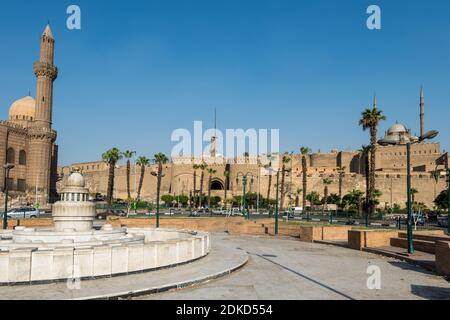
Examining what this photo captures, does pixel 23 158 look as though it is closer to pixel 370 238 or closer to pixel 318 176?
pixel 370 238

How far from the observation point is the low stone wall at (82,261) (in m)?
9.86

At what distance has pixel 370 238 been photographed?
64.9ft

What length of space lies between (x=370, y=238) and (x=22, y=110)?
72.0 metres

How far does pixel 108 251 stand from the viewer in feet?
36.2

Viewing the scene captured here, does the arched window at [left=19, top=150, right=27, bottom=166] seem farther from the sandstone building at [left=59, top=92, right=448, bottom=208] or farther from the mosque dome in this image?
the sandstone building at [left=59, top=92, right=448, bottom=208]

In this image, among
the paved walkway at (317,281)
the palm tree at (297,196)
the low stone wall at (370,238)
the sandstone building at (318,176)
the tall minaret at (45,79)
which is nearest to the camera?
the paved walkway at (317,281)

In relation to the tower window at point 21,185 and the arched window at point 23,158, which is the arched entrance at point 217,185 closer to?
the arched window at point 23,158

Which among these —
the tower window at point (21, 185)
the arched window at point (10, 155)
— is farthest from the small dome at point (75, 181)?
the arched window at point (10, 155)

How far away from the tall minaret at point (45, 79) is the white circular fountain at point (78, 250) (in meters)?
53.2

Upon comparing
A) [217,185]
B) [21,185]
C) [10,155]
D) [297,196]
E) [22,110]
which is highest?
[22,110]

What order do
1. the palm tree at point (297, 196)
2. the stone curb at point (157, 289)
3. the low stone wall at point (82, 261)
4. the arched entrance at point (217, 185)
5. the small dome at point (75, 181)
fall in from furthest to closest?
the arched entrance at point (217, 185)
the palm tree at point (297, 196)
the small dome at point (75, 181)
the low stone wall at point (82, 261)
the stone curb at point (157, 289)

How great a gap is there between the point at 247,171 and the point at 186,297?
87.4m

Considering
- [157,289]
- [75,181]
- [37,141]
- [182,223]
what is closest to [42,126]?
[37,141]
